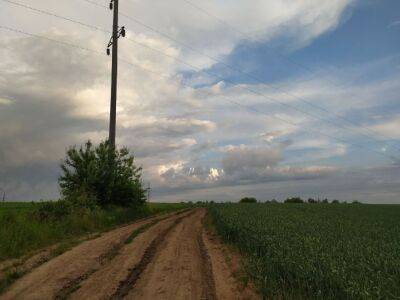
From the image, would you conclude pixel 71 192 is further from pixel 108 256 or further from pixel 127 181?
pixel 108 256

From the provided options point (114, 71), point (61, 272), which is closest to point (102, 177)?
point (114, 71)

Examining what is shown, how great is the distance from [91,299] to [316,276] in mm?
5340

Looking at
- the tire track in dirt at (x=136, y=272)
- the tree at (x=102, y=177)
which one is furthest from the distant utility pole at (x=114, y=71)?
the tire track in dirt at (x=136, y=272)

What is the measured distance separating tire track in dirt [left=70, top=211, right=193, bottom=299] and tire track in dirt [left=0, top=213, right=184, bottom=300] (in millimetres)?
383

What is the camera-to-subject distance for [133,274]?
1359cm

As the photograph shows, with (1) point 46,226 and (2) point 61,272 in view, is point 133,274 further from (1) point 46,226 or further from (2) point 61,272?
(1) point 46,226

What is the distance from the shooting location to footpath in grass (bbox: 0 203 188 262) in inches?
735

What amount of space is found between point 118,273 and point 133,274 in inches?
18.1

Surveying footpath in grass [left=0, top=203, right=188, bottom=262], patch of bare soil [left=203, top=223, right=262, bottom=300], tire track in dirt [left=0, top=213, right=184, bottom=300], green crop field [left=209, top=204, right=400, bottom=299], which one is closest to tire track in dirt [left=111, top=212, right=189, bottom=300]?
tire track in dirt [left=0, top=213, right=184, bottom=300]

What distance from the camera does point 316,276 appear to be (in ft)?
35.2

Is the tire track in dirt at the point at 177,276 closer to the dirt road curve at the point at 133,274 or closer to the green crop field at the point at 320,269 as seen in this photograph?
the dirt road curve at the point at 133,274

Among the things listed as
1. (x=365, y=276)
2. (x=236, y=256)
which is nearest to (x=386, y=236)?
(x=236, y=256)

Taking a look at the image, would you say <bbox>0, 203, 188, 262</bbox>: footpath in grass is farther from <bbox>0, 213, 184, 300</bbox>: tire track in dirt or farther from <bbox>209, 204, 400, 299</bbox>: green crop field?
<bbox>209, 204, 400, 299</bbox>: green crop field

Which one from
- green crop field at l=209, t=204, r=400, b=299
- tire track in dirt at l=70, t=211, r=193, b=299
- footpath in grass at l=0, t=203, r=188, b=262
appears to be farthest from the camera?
footpath in grass at l=0, t=203, r=188, b=262
